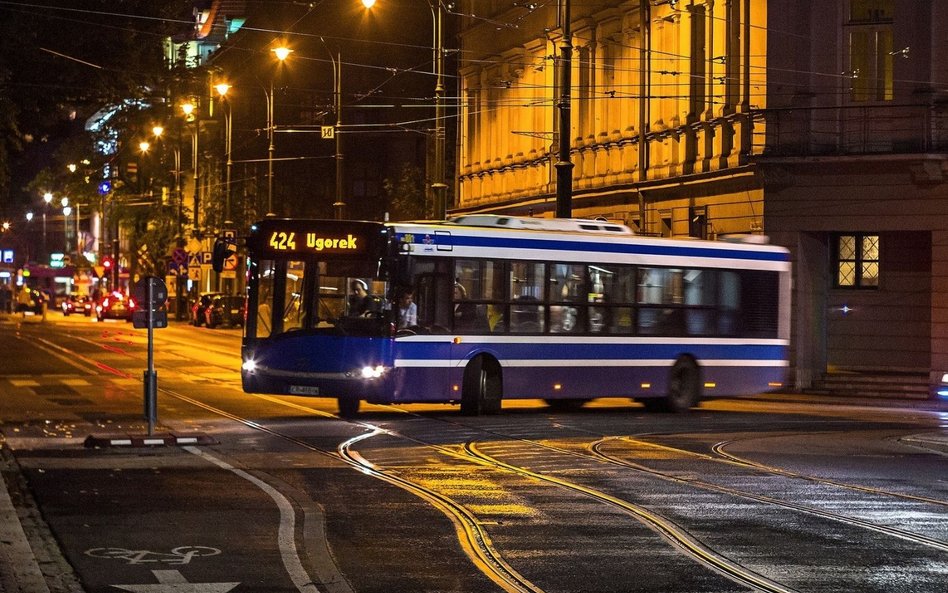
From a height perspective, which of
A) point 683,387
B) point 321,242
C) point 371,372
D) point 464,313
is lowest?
point 683,387

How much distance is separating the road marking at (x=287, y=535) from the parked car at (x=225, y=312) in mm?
54811

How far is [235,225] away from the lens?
265 ft

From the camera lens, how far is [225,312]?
72062 mm

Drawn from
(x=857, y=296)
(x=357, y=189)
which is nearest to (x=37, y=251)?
(x=357, y=189)

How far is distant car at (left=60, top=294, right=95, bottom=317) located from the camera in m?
103

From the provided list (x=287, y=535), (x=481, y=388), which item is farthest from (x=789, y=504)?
(x=481, y=388)

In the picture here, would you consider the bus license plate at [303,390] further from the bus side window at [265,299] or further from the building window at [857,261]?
the building window at [857,261]

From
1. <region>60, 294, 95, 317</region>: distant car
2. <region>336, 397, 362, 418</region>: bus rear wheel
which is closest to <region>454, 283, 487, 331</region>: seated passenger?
<region>336, 397, 362, 418</region>: bus rear wheel

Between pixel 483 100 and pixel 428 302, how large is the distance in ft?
97.2

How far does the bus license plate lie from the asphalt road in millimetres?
629

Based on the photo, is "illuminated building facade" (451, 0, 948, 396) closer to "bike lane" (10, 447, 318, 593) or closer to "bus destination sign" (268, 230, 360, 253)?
"bus destination sign" (268, 230, 360, 253)

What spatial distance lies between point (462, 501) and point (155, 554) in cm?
366

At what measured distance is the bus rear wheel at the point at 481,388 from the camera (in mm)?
24172

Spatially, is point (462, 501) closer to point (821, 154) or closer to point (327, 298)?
point (327, 298)
